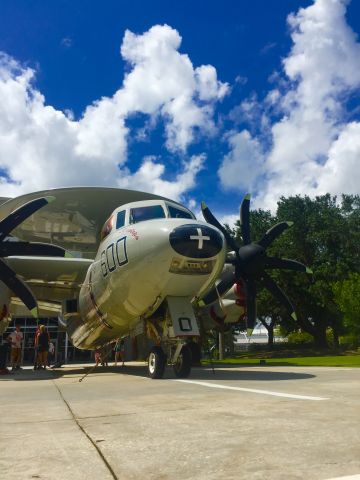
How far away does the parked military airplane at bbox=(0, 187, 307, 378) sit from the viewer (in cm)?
1088

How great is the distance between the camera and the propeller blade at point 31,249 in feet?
51.1

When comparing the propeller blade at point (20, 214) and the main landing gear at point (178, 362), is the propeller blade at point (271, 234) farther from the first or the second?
the propeller blade at point (20, 214)

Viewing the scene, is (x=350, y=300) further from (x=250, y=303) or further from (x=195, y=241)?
(x=195, y=241)

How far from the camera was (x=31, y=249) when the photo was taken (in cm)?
1566

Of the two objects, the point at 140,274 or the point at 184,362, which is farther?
the point at 140,274

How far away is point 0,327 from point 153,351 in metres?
7.67

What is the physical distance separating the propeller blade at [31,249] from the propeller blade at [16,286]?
0.67 meters

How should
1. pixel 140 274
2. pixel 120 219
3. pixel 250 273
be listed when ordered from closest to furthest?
pixel 140 274 < pixel 120 219 < pixel 250 273

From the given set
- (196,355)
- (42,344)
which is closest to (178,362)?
(196,355)

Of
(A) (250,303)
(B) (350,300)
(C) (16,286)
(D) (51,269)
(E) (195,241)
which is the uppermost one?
(B) (350,300)

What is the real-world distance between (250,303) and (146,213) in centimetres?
631

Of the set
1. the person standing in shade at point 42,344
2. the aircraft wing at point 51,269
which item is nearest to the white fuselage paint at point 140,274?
the aircraft wing at point 51,269

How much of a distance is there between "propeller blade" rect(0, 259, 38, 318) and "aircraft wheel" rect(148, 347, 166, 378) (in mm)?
5809

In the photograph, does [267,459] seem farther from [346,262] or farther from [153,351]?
[346,262]
